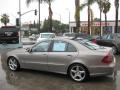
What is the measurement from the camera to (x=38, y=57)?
417 inches

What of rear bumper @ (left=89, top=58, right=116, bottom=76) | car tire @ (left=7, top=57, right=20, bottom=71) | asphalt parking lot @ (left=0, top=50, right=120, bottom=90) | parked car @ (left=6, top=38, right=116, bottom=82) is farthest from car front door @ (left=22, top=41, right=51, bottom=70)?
rear bumper @ (left=89, top=58, right=116, bottom=76)

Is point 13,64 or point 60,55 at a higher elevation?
point 60,55

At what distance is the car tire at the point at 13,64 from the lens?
11398 millimetres

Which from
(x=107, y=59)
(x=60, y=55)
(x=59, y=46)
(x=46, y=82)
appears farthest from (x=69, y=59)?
(x=107, y=59)

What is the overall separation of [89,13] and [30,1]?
1152cm

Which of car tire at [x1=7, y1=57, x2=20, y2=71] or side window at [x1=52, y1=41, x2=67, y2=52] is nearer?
side window at [x1=52, y1=41, x2=67, y2=52]

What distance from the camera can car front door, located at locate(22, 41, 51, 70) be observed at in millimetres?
10484

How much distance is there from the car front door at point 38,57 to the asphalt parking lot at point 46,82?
350mm

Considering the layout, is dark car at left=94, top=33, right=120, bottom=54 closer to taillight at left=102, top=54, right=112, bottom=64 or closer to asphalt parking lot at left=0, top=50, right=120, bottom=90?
asphalt parking lot at left=0, top=50, right=120, bottom=90

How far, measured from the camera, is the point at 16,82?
9.55m

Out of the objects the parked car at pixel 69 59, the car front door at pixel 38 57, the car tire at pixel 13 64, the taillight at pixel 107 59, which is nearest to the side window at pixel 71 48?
the parked car at pixel 69 59

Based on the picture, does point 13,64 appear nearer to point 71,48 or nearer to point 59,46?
point 59,46

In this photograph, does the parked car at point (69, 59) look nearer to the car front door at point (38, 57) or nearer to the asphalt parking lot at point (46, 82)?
the car front door at point (38, 57)

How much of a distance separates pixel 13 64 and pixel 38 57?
4.58ft
